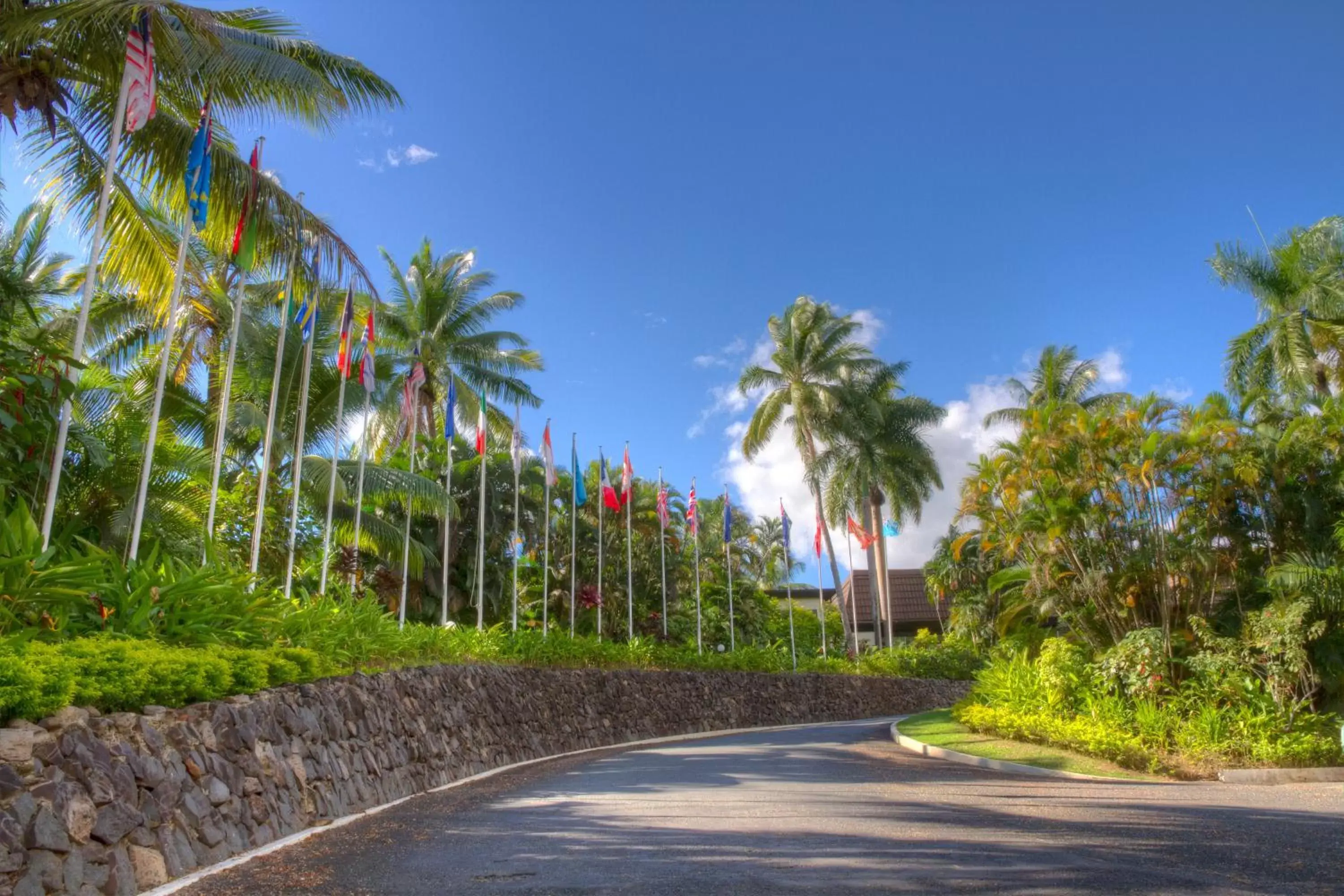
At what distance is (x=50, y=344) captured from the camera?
8930 mm

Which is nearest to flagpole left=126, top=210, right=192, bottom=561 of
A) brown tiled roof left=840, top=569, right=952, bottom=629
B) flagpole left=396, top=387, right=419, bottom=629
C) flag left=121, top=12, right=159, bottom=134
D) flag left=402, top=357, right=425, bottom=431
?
flag left=121, top=12, right=159, bottom=134

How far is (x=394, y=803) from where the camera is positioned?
10602 mm

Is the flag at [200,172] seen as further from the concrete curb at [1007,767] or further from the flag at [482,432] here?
the concrete curb at [1007,767]

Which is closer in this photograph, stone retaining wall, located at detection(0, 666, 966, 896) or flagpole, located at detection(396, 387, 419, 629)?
stone retaining wall, located at detection(0, 666, 966, 896)

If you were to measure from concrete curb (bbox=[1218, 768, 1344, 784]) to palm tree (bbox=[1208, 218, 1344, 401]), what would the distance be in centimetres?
1138

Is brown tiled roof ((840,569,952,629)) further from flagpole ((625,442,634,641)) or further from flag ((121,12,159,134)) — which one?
flag ((121,12,159,134))

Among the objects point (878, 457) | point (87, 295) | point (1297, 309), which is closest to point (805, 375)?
point (878, 457)

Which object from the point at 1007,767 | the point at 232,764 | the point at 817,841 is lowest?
the point at 1007,767

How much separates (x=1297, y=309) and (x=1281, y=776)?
15123 mm

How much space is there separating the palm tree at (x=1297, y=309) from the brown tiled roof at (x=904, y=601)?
2599cm

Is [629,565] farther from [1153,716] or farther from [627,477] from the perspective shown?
[1153,716]

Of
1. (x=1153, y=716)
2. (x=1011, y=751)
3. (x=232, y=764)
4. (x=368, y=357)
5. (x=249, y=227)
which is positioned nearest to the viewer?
(x=232, y=764)

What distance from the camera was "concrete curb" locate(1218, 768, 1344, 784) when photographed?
13609 mm

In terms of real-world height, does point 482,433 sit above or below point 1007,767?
above
